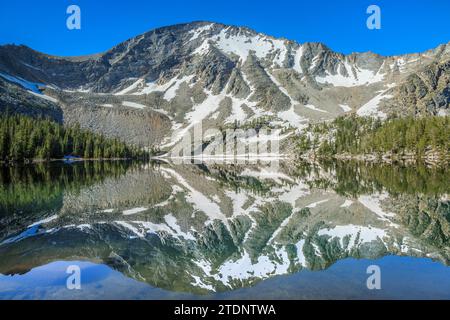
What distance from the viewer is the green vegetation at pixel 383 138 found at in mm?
109312

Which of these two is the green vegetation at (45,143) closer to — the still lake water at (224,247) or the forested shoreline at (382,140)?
the still lake water at (224,247)

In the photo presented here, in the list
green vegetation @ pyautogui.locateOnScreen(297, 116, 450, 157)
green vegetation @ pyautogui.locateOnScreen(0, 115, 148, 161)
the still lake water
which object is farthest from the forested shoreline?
green vegetation @ pyautogui.locateOnScreen(0, 115, 148, 161)

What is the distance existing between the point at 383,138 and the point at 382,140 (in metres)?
1.05

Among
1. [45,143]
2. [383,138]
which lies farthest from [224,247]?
[383,138]

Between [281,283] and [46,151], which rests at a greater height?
[46,151]

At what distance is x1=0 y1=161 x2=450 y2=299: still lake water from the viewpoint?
13062 millimetres

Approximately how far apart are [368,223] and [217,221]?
439 inches

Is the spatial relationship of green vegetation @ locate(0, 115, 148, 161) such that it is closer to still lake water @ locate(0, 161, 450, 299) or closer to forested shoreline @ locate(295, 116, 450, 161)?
still lake water @ locate(0, 161, 450, 299)

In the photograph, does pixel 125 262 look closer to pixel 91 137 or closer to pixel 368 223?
pixel 368 223

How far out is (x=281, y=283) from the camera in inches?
535

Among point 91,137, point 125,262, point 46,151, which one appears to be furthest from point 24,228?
point 91,137

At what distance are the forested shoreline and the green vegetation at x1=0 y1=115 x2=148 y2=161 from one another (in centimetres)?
9369

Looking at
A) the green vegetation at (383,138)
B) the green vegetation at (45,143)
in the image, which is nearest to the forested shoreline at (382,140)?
the green vegetation at (383,138)

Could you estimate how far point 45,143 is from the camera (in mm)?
126750
